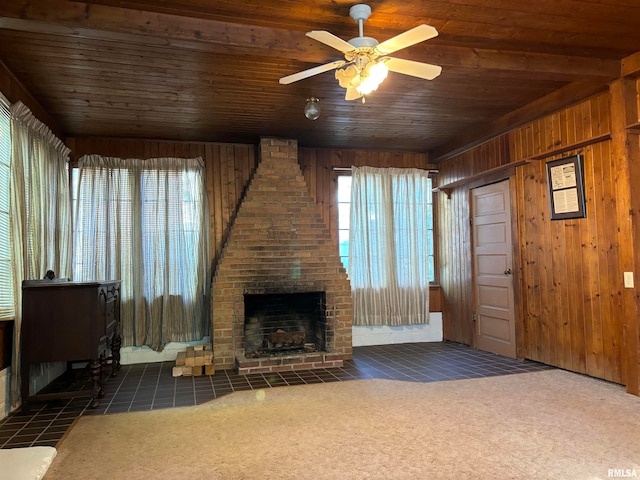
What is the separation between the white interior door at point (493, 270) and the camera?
4926 mm

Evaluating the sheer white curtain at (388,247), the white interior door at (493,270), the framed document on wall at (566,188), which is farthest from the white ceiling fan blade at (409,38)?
the sheer white curtain at (388,247)

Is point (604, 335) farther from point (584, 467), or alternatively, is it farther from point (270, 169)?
point (270, 169)

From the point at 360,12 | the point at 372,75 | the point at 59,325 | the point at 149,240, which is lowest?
the point at 59,325

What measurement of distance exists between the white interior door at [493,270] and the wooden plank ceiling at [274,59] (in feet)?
3.02

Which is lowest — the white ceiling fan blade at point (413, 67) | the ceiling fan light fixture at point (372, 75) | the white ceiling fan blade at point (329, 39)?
the ceiling fan light fixture at point (372, 75)

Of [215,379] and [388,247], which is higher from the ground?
[388,247]

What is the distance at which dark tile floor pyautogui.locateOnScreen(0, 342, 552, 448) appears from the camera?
3.12 metres

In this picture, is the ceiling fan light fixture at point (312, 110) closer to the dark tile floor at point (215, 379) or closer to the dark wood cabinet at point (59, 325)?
the dark wood cabinet at point (59, 325)

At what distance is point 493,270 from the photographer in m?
5.17

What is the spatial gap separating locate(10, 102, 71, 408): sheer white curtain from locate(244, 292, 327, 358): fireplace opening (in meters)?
1.98

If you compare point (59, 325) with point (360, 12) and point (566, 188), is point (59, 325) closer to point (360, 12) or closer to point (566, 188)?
point (360, 12)

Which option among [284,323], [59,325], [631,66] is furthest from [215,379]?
[631,66]

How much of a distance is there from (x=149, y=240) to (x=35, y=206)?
4.76ft

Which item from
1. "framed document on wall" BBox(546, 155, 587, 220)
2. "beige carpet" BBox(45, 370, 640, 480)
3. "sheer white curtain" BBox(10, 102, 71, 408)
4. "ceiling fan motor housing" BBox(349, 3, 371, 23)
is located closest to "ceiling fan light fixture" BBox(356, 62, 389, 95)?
"ceiling fan motor housing" BBox(349, 3, 371, 23)
